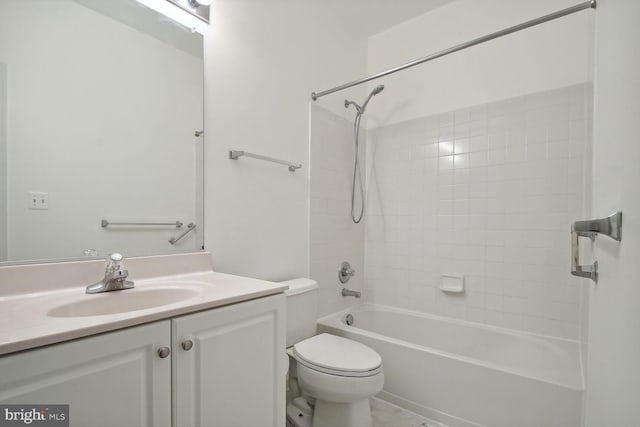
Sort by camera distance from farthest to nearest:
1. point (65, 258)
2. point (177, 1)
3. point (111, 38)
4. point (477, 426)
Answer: point (477, 426), point (177, 1), point (111, 38), point (65, 258)

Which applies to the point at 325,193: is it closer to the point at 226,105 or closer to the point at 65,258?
the point at 226,105

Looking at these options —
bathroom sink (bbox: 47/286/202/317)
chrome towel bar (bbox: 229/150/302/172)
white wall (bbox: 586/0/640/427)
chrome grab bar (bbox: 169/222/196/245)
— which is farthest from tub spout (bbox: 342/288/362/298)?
white wall (bbox: 586/0/640/427)

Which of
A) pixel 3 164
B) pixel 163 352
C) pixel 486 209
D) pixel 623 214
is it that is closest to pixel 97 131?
pixel 3 164

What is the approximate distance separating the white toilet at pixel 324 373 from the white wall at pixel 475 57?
5.42ft

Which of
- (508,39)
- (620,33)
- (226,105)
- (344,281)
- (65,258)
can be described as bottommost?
(344,281)

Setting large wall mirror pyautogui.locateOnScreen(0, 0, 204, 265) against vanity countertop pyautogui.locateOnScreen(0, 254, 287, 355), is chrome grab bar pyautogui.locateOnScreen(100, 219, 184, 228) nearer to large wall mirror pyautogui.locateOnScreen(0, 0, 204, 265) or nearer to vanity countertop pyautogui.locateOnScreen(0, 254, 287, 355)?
large wall mirror pyautogui.locateOnScreen(0, 0, 204, 265)

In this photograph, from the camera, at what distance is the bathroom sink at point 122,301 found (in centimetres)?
87

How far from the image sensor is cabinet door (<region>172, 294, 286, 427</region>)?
2.54ft

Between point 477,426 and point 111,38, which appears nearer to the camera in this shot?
point 111,38

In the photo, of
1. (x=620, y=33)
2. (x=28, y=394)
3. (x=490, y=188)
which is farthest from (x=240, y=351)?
(x=490, y=188)

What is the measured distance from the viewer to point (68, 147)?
3.37ft

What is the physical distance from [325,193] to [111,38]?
1.42 meters

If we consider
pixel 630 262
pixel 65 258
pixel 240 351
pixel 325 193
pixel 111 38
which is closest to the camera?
pixel 630 262

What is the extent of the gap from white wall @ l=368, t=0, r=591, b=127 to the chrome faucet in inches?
84.1
